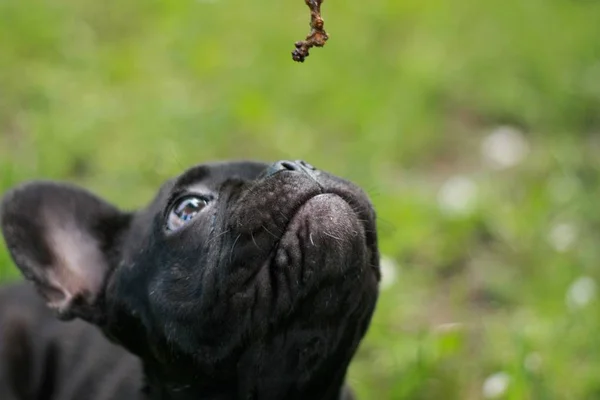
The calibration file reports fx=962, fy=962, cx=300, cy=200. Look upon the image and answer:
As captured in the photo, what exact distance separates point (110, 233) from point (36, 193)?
0.31 metres

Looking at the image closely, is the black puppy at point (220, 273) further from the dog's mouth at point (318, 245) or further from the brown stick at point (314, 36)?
the brown stick at point (314, 36)

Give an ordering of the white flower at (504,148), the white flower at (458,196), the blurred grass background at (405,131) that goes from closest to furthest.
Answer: the blurred grass background at (405,131) < the white flower at (458,196) < the white flower at (504,148)

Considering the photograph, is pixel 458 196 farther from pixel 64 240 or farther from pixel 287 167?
pixel 287 167

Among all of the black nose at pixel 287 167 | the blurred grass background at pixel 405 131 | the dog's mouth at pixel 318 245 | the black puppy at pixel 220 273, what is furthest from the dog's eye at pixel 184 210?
the blurred grass background at pixel 405 131

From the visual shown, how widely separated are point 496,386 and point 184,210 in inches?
61.4

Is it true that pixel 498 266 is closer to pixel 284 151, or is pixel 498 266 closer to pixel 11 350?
pixel 284 151

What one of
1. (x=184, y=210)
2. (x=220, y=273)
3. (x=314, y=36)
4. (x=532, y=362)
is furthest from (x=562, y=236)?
(x=314, y=36)

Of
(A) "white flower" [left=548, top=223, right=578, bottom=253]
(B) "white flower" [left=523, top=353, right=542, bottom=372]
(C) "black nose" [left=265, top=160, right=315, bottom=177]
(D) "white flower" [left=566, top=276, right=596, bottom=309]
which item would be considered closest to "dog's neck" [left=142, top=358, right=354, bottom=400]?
(C) "black nose" [left=265, top=160, right=315, bottom=177]

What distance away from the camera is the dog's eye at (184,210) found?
9.70 ft

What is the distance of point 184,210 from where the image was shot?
118 inches

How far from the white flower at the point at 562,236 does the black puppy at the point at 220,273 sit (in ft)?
6.50

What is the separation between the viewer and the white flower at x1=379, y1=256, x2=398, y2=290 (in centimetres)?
460

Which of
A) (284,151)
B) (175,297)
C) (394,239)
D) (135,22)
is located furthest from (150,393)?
(135,22)

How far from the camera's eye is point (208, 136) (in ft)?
18.6
